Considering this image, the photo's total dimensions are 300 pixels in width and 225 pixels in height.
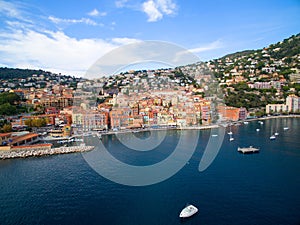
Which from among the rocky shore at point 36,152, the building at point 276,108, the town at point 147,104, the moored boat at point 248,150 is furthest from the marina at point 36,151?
the building at point 276,108

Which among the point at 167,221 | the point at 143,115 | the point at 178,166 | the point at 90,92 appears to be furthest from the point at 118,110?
the point at 167,221

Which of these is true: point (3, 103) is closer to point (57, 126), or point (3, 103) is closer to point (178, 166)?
point (57, 126)

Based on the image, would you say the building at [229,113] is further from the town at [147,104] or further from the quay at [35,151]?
the quay at [35,151]

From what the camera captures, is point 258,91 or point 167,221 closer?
point 167,221

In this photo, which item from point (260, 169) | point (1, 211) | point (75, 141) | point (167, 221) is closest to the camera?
point (167, 221)

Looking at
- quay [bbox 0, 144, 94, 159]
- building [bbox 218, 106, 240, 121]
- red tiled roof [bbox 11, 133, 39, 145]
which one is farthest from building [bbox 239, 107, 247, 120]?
red tiled roof [bbox 11, 133, 39, 145]

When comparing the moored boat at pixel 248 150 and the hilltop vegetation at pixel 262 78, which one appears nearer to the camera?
the moored boat at pixel 248 150

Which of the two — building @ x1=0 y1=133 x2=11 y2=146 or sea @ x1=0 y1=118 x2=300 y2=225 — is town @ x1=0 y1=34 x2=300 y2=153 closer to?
building @ x1=0 y1=133 x2=11 y2=146
